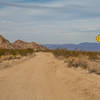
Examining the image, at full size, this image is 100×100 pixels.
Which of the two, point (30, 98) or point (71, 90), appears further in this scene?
point (71, 90)

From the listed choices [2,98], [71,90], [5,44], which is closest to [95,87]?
[71,90]

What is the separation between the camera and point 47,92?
11.3 metres

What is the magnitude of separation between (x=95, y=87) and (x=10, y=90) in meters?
3.98

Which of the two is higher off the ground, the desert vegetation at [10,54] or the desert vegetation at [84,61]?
the desert vegetation at [84,61]

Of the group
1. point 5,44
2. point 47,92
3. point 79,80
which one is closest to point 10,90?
point 47,92

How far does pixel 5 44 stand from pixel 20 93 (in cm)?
18236

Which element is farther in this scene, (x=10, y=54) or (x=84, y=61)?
Result: (x=10, y=54)

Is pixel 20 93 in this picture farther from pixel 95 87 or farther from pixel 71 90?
pixel 95 87

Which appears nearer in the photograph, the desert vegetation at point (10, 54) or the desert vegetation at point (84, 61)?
the desert vegetation at point (84, 61)

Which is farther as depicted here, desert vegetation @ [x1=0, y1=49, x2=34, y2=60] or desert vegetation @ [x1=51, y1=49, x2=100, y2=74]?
desert vegetation @ [x1=0, y1=49, x2=34, y2=60]

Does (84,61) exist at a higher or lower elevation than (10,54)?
higher

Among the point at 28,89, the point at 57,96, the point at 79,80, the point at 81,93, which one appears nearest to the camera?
the point at 57,96

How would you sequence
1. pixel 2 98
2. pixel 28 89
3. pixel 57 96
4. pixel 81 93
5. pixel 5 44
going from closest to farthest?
pixel 2 98 < pixel 57 96 < pixel 81 93 < pixel 28 89 < pixel 5 44

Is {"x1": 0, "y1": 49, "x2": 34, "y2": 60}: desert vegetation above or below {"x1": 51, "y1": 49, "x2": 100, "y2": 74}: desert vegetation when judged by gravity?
below
